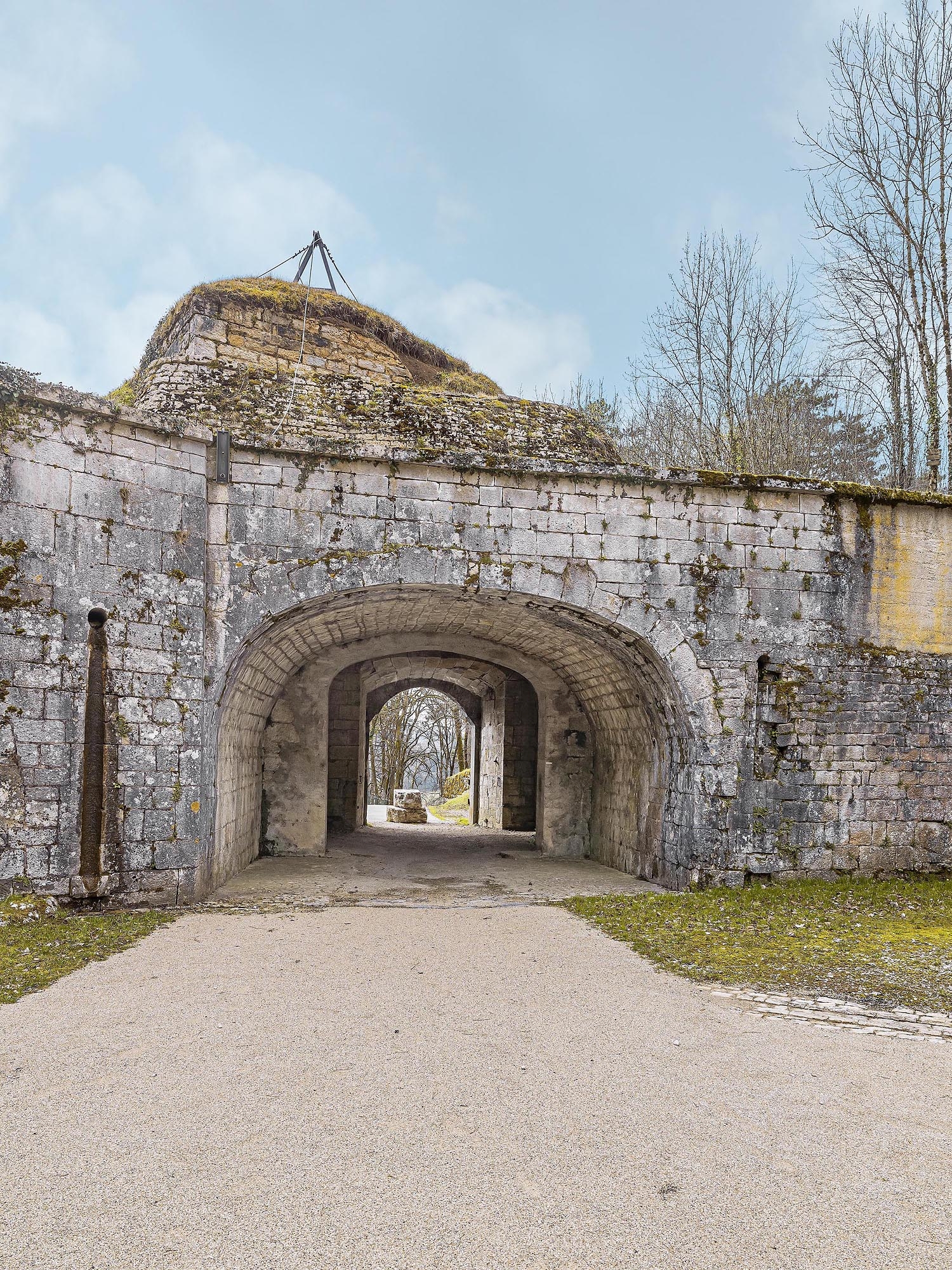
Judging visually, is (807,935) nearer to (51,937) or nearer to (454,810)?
(51,937)

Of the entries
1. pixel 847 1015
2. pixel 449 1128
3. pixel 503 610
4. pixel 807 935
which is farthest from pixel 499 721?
pixel 449 1128

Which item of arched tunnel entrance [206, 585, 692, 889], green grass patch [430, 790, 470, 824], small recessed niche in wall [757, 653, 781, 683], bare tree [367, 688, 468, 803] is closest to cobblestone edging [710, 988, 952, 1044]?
arched tunnel entrance [206, 585, 692, 889]

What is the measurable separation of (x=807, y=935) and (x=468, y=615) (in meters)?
4.82

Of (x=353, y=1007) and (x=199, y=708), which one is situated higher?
(x=199, y=708)

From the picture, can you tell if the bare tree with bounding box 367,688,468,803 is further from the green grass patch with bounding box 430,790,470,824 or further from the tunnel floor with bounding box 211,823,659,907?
the tunnel floor with bounding box 211,823,659,907

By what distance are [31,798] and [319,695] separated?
473cm

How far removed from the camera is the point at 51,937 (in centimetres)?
586

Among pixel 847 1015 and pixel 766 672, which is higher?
pixel 766 672

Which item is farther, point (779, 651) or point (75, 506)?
point (779, 651)

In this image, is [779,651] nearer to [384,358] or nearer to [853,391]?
[384,358]

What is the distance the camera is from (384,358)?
12805 mm

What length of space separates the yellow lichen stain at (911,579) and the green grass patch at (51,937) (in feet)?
22.9

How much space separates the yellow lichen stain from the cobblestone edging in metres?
4.39

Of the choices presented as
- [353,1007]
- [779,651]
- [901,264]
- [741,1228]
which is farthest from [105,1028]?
[901,264]
